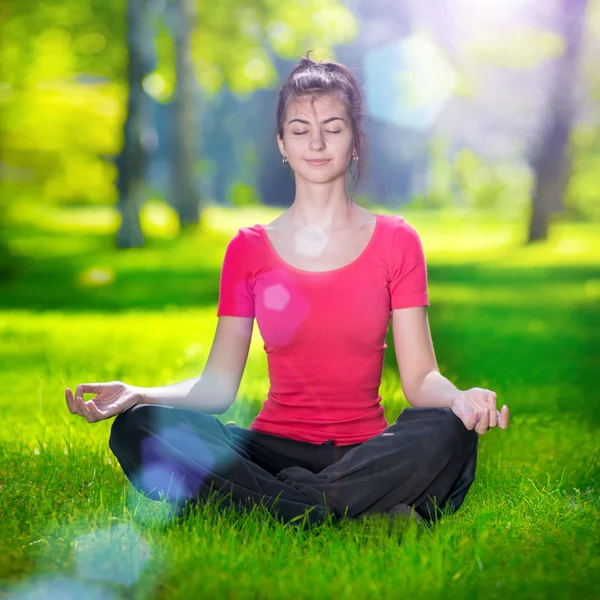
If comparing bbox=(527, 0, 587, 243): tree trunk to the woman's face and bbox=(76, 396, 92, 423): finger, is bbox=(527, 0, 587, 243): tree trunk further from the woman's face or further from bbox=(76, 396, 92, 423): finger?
bbox=(76, 396, 92, 423): finger

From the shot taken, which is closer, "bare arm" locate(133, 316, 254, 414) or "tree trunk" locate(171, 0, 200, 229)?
"bare arm" locate(133, 316, 254, 414)

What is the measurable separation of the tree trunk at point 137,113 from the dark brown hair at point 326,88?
39.7 feet

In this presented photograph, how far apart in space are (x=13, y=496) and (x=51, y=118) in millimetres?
17258

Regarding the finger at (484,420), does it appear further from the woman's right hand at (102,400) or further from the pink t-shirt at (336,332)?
the woman's right hand at (102,400)

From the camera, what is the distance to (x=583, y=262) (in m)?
16.4

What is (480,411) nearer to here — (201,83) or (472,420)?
(472,420)

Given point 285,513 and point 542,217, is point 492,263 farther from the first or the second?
point 285,513

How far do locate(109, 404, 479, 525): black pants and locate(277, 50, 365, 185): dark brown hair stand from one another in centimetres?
113

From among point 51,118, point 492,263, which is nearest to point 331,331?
point 492,263

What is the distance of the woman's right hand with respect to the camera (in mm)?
3355

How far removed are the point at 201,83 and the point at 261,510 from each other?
73.1ft

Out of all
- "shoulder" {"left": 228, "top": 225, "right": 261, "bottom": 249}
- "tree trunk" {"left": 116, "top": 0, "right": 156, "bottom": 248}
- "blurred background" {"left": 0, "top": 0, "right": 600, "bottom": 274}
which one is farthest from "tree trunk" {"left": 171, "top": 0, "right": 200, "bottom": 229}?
"shoulder" {"left": 228, "top": 225, "right": 261, "bottom": 249}

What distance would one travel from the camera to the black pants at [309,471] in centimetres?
350

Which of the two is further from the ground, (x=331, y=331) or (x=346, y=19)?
(x=346, y=19)
